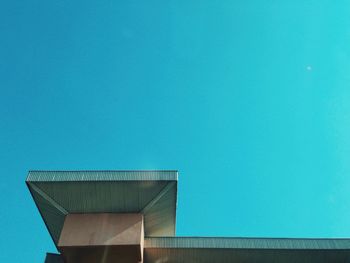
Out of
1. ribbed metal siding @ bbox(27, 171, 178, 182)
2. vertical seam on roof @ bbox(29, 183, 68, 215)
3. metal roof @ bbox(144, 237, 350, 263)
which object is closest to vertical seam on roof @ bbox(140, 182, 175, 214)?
ribbed metal siding @ bbox(27, 171, 178, 182)

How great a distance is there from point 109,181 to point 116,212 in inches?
84.6

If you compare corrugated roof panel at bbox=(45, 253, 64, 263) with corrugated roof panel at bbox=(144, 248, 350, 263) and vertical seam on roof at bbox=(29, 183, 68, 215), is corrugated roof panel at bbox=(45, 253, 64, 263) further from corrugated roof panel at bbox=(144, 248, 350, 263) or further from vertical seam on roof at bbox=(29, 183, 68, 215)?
corrugated roof panel at bbox=(144, 248, 350, 263)

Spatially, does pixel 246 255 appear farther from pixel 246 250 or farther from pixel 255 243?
pixel 255 243

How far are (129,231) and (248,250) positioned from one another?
6066 millimetres

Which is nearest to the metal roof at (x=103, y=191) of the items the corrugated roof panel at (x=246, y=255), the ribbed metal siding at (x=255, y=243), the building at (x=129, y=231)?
the building at (x=129, y=231)

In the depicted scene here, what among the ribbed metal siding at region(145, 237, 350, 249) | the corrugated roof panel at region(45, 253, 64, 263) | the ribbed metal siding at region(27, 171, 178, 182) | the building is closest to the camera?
the building

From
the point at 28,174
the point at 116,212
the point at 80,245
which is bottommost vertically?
the point at 80,245

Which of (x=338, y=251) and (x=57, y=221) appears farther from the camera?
(x=57, y=221)

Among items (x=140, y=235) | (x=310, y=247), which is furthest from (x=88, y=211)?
(x=310, y=247)

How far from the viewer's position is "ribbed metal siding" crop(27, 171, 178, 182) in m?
21.0

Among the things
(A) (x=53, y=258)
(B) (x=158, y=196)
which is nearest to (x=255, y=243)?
(B) (x=158, y=196)

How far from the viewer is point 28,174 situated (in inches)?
839

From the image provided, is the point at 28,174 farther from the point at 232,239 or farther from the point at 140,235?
the point at 232,239

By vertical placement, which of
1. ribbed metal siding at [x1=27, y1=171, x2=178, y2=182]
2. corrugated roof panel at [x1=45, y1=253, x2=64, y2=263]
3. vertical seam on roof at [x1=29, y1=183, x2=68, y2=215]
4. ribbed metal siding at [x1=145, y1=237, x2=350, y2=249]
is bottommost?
corrugated roof panel at [x1=45, y1=253, x2=64, y2=263]
